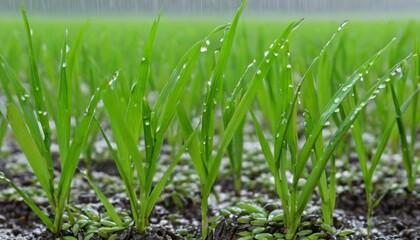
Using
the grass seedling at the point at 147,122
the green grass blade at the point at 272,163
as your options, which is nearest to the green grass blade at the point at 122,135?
the grass seedling at the point at 147,122

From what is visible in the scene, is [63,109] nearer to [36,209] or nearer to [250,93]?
[36,209]

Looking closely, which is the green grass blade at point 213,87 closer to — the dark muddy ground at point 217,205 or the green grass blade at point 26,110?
the dark muddy ground at point 217,205

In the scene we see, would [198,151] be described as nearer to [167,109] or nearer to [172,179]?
[167,109]

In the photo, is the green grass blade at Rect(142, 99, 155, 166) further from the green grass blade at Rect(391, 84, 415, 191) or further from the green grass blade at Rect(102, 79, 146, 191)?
the green grass blade at Rect(391, 84, 415, 191)

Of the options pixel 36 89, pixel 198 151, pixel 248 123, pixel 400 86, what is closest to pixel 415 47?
pixel 400 86

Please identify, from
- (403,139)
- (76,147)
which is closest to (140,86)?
(76,147)

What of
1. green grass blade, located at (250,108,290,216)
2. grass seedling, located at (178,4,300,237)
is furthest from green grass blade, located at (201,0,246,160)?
green grass blade, located at (250,108,290,216)
